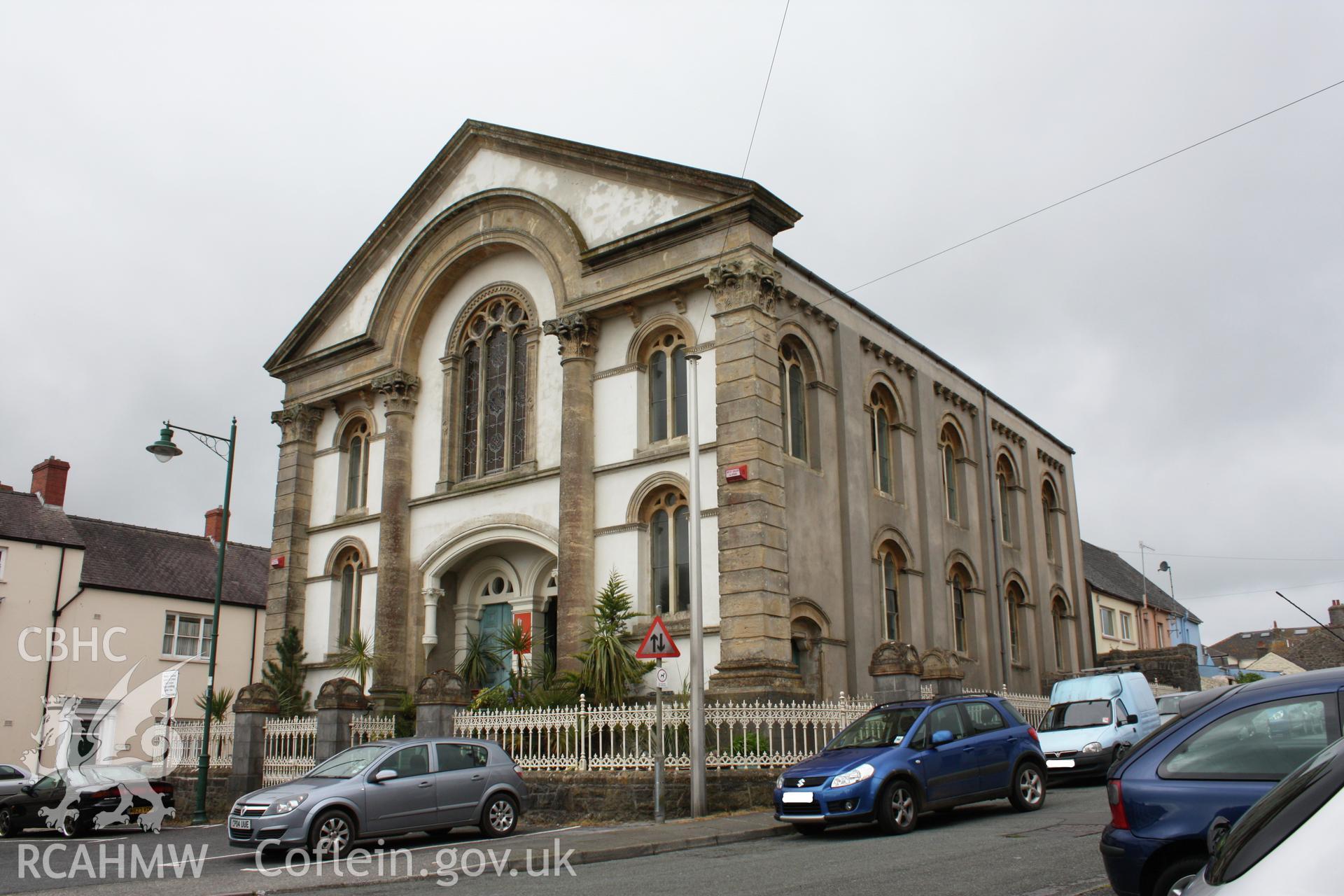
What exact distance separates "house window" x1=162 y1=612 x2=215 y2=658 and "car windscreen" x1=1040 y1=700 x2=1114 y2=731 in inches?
1115

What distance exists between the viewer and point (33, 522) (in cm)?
3403

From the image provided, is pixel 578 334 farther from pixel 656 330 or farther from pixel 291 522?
Answer: pixel 291 522

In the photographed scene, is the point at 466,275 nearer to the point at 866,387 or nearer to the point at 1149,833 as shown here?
the point at 866,387

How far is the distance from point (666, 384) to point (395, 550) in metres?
7.64

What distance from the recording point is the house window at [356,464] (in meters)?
26.8

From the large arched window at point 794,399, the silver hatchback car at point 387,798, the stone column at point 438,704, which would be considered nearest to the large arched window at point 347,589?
the stone column at point 438,704

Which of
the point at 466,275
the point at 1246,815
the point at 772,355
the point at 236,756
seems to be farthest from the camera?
the point at 466,275

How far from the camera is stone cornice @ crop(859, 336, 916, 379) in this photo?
24.8m

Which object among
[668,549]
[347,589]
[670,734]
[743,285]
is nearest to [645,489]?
[668,549]

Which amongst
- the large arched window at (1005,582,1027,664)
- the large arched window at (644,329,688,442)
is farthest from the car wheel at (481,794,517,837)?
the large arched window at (1005,582,1027,664)

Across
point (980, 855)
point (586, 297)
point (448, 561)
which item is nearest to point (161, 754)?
point (448, 561)

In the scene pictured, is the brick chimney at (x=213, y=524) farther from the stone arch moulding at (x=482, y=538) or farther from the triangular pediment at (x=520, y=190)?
the stone arch moulding at (x=482, y=538)

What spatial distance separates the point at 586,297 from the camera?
72.6ft

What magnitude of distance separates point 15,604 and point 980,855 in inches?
1243
